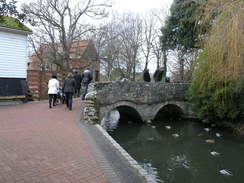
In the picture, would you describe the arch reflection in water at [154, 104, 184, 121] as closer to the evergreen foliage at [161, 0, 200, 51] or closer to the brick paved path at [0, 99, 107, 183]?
the evergreen foliage at [161, 0, 200, 51]

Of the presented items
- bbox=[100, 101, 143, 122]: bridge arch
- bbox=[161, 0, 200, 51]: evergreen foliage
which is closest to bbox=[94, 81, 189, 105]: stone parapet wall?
bbox=[100, 101, 143, 122]: bridge arch

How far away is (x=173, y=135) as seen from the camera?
15250 mm

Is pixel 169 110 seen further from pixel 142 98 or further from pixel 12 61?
pixel 12 61

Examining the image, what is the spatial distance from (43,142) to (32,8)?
18.1m

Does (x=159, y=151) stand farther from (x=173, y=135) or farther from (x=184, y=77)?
(x=184, y=77)

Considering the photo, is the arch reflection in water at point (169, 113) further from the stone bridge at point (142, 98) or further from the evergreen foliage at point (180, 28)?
the evergreen foliage at point (180, 28)

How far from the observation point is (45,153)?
6207mm

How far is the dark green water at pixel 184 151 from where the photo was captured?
8750 mm

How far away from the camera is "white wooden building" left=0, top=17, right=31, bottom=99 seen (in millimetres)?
14844

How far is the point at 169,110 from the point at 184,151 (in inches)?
417

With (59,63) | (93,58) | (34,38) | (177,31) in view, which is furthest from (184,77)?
(34,38)

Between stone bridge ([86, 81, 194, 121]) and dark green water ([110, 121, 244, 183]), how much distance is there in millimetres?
1234

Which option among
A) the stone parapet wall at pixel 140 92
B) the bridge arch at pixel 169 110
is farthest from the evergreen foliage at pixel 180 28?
the bridge arch at pixel 169 110

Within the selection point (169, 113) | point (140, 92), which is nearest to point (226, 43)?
point (140, 92)
